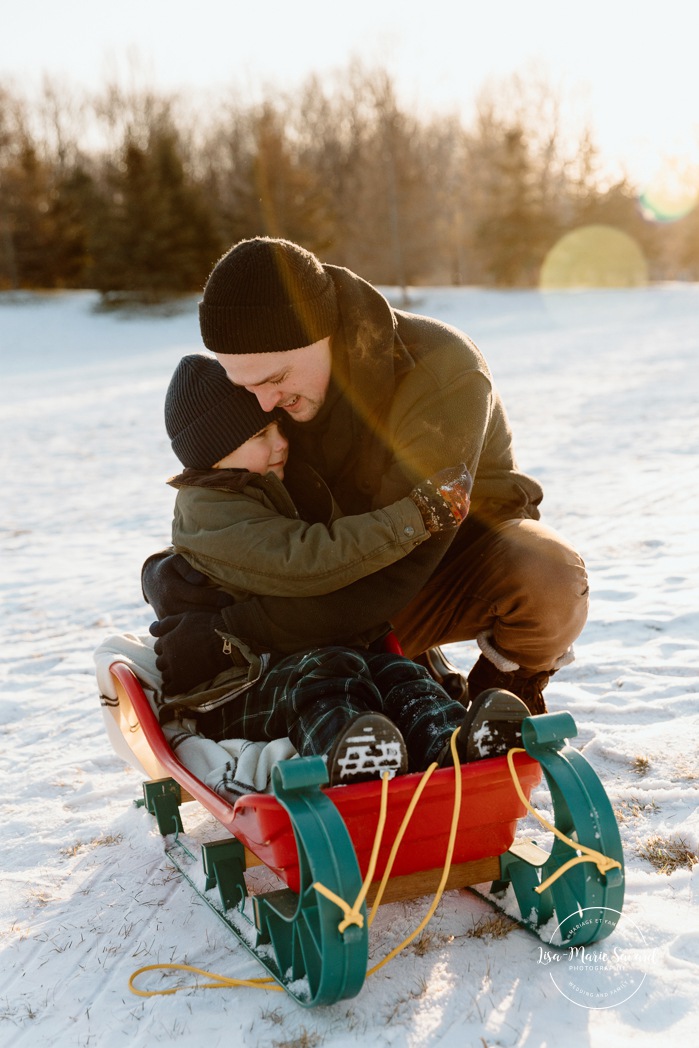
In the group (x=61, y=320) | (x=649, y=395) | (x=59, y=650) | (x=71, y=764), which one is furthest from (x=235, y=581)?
(x=61, y=320)

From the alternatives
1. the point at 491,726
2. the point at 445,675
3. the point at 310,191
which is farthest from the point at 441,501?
the point at 310,191

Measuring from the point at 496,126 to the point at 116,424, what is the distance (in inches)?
1343

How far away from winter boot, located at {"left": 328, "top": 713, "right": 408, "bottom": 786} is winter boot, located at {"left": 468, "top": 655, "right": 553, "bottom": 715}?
3.11ft

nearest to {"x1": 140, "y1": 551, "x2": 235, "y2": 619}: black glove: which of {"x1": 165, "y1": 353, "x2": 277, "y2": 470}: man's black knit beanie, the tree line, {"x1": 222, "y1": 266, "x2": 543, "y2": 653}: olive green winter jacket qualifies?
{"x1": 222, "y1": 266, "x2": 543, "y2": 653}: olive green winter jacket

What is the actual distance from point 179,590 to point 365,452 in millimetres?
647

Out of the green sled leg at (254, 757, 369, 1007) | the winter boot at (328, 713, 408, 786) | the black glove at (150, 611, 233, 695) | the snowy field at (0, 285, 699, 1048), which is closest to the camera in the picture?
the green sled leg at (254, 757, 369, 1007)

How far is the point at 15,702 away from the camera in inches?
155

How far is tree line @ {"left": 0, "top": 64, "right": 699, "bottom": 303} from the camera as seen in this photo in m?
26.2

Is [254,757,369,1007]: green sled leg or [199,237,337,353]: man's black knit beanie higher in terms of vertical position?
[199,237,337,353]: man's black knit beanie

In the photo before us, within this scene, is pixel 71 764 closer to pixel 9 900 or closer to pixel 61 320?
pixel 9 900

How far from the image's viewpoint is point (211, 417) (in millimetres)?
2715

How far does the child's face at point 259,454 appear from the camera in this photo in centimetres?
273

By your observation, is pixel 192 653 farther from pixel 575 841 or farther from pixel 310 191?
pixel 310 191

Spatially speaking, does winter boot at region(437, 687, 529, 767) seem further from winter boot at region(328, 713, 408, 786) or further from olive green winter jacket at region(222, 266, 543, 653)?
olive green winter jacket at region(222, 266, 543, 653)
